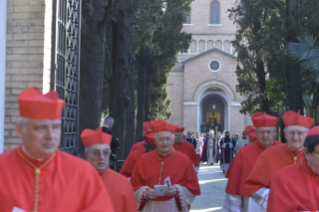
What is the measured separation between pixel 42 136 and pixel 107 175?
188 cm

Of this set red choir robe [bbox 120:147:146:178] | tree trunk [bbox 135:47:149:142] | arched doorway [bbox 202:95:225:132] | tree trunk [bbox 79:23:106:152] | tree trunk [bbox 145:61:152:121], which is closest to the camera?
red choir robe [bbox 120:147:146:178]

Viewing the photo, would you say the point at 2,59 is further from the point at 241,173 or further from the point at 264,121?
the point at 241,173

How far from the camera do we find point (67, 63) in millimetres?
8039

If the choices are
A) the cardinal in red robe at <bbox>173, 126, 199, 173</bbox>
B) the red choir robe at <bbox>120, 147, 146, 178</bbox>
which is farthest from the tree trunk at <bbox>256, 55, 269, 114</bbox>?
the red choir robe at <bbox>120, 147, 146, 178</bbox>

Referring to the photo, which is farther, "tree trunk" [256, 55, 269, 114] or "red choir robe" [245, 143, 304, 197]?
"tree trunk" [256, 55, 269, 114]

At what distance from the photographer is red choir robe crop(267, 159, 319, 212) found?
437cm

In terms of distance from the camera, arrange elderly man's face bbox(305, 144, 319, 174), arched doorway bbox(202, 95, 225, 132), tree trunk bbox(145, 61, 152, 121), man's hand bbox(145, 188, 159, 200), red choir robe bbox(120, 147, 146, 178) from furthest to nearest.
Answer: arched doorway bbox(202, 95, 225, 132) < tree trunk bbox(145, 61, 152, 121) < red choir robe bbox(120, 147, 146, 178) < man's hand bbox(145, 188, 159, 200) < elderly man's face bbox(305, 144, 319, 174)

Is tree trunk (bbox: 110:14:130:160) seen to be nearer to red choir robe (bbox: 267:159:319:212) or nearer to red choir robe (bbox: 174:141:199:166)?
red choir robe (bbox: 174:141:199:166)

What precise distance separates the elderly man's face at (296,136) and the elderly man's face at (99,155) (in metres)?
2.08

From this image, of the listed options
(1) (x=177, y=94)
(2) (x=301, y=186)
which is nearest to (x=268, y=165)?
(2) (x=301, y=186)

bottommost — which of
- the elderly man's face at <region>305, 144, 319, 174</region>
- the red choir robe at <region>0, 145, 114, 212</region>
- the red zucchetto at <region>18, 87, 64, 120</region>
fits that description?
the red choir robe at <region>0, 145, 114, 212</region>

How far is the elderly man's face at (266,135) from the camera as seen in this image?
23.1 feet

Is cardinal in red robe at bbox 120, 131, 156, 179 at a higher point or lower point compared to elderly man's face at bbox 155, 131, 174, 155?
lower

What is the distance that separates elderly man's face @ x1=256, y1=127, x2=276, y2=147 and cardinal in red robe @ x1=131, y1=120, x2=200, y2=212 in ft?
3.43
